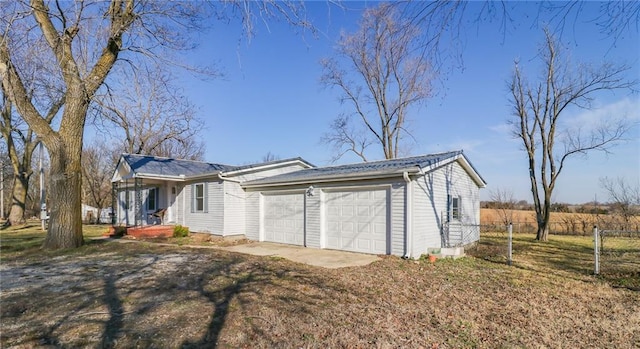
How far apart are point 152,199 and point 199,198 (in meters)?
4.41

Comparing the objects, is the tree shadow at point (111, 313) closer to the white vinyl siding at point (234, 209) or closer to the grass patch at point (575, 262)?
the white vinyl siding at point (234, 209)

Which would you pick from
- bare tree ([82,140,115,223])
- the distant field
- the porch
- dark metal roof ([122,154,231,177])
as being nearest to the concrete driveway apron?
the porch

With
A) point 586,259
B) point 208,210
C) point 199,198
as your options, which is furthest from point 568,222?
point 199,198

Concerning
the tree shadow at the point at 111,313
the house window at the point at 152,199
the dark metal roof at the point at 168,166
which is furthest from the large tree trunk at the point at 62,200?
the house window at the point at 152,199

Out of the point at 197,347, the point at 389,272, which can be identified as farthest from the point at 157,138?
the point at 197,347

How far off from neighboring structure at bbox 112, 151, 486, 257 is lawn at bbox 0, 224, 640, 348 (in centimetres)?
171

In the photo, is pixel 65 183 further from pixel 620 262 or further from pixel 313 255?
pixel 620 262

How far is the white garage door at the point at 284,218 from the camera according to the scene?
12688 millimetres

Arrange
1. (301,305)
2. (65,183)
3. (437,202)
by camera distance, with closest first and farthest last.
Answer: (301,305) < (65,183) < (437,202)

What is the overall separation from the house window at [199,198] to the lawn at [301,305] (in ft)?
21.0

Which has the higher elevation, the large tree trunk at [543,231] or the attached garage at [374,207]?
the attached garage at [374,207]

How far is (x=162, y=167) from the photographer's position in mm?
17031

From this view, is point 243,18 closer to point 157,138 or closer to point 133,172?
point 133,172

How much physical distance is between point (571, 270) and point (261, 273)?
24.7 feet
